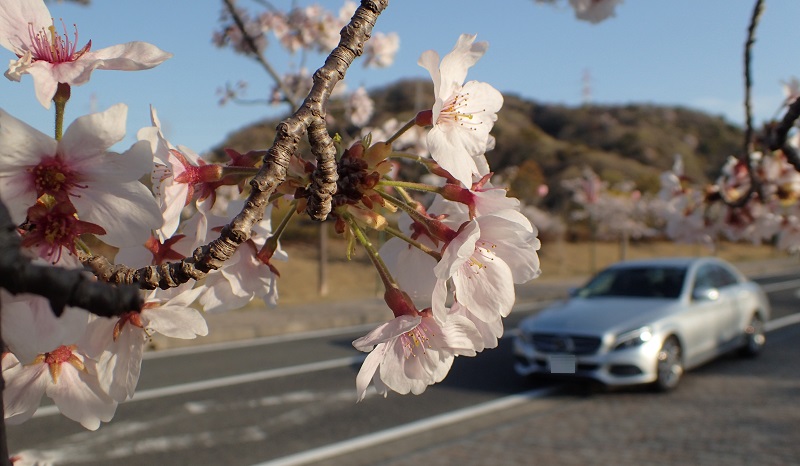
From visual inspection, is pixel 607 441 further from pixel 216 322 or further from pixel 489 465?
pixel 216 322

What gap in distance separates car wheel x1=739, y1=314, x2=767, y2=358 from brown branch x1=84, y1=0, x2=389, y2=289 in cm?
1048

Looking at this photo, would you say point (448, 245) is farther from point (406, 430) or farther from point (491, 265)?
point (406, 430)

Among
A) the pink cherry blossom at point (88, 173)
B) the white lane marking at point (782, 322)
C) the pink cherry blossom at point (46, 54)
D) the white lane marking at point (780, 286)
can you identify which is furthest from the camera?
the white lane marking at point (780, 286)

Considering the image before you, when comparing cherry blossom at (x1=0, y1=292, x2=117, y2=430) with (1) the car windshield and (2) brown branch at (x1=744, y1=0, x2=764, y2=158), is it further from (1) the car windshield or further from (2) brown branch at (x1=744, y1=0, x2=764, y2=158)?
(1) the car windshield

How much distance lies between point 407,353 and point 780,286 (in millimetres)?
21971

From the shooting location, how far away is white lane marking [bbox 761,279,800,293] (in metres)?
19.4

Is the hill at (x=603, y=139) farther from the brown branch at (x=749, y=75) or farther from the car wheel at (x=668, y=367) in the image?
the brown branch at (x=749, y=75)

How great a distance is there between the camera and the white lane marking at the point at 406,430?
594 cm

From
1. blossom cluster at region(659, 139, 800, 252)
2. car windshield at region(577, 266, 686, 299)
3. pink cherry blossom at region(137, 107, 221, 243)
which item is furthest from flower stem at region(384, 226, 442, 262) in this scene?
car windshield at region(577, 266, 686, 299)

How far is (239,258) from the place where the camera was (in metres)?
1.02

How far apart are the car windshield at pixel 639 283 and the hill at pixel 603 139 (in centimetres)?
2261

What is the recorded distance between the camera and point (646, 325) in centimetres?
791

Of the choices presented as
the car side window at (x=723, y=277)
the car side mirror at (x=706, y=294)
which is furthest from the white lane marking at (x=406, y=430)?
the car side window at (x=723, y=277)

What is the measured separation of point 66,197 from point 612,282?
9.33 metres
